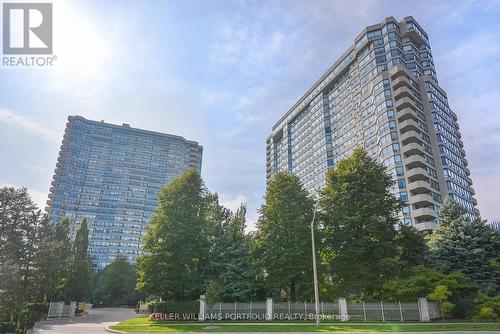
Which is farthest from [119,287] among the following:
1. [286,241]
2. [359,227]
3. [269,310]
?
[359,227]

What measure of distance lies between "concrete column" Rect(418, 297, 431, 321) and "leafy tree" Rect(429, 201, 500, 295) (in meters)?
4.78

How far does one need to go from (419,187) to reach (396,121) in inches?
639

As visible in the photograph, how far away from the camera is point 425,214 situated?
58.8 metres

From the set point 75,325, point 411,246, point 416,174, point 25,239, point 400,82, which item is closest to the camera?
point 75,325

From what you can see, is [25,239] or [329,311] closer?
[329,311]

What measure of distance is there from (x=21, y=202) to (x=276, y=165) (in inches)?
3787

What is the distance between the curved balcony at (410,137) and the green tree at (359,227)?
115ft

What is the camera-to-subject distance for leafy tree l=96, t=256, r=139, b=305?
90.2 metres

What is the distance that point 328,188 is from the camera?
3650 centimetres

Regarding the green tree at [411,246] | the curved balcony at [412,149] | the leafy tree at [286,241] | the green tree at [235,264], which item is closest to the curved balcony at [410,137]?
the curved balcony at [412,149]

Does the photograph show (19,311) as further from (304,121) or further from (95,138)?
(95,138)

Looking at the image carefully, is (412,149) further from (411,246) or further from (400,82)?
(411,246)

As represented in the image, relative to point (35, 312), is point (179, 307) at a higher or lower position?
higher

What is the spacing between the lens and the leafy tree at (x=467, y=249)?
29219 mm
